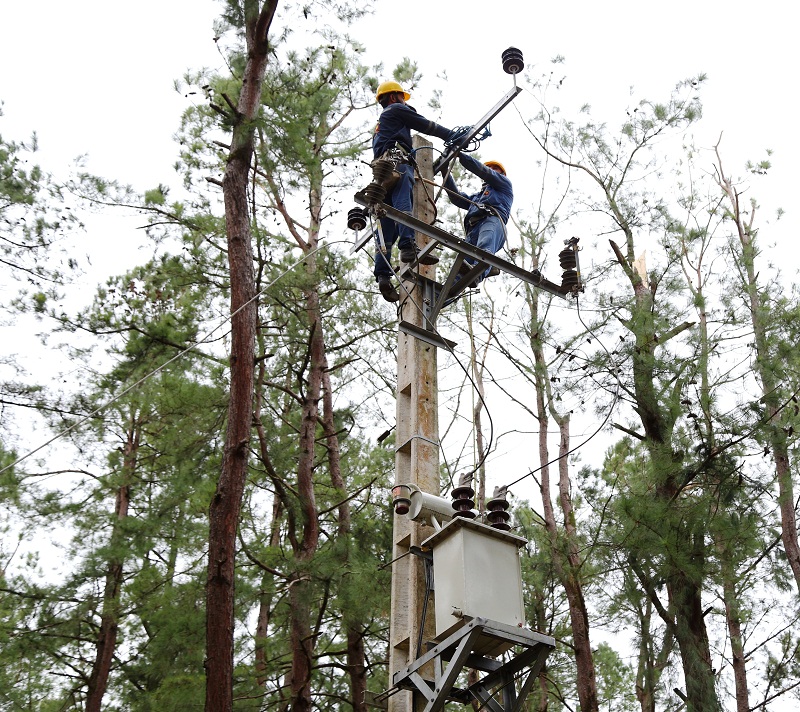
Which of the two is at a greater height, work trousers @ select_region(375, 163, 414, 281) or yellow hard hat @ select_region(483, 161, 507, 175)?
yellow hard hat @ select_region(483, 161, 507, 175)

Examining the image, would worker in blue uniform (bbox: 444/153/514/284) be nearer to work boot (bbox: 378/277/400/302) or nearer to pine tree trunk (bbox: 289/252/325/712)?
work boot (bbox: 378/277/400/302)

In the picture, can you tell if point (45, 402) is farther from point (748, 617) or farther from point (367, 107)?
point (748, 617)

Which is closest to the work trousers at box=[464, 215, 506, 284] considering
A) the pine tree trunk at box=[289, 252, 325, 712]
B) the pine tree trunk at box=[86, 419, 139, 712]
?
the pine tree trunk at box=[289, 252, 325, 712]

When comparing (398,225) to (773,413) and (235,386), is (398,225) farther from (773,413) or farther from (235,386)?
(773,413)

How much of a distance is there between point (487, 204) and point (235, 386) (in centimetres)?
245

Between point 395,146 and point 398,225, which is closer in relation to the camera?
point 398,225

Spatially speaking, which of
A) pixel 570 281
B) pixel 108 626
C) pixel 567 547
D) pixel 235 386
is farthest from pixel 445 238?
pixel 108 626

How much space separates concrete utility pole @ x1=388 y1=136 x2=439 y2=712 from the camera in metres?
4.18

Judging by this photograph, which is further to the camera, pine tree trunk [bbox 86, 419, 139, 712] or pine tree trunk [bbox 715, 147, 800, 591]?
pine tree trunk [bbox 86, 419, 139, 712]

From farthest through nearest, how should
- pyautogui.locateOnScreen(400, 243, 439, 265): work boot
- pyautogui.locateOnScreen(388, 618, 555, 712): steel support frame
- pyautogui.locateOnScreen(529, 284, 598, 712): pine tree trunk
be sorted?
pyautogui.locateOnScreen(529, 284, 598, 712): pine tree trunk, pyautogui.locateOnScreen(400, 243, 439, 265): work boot, pyautogui.locateOnScreen(388, 618, 555, 712): steel support frame

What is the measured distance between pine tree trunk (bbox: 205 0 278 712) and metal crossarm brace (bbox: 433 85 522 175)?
5.35ft

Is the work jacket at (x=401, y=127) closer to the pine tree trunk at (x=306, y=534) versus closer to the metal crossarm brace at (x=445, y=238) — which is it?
the metal crossarm brace at (x=445, y=238)

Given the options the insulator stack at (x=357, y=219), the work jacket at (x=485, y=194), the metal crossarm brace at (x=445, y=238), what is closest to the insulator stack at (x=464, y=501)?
the metal crossarm brace at (x=445, y=238)

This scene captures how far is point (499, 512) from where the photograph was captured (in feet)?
13.8
